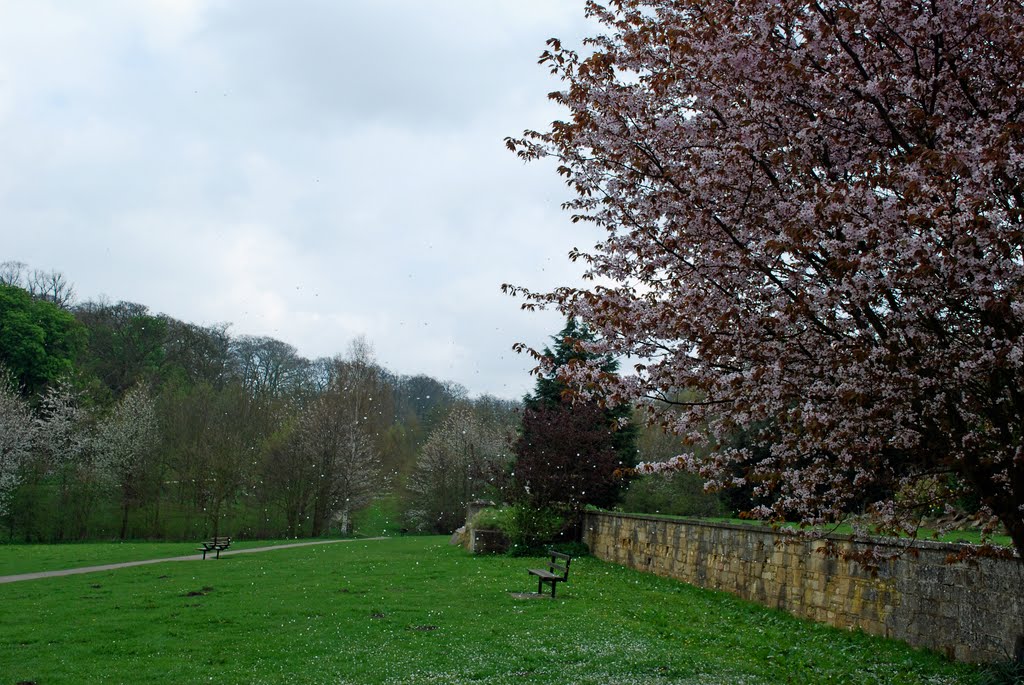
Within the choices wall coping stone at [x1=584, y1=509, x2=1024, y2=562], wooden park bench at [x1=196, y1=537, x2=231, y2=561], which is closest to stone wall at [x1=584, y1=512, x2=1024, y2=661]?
wall coping stone at [x1=584, y1=509, x2=1024, y2=562]

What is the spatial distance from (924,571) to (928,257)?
5.53m

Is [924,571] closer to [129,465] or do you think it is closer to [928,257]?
[928,257]

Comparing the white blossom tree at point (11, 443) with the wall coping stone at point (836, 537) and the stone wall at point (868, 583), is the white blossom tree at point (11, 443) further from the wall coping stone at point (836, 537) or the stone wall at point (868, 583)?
the stone wall at point (868, 583)

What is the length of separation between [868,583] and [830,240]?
20.5ft

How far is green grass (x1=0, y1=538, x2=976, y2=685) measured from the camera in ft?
22.6

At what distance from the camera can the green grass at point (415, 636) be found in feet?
22.6

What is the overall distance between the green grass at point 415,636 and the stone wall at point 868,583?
11.5 inches

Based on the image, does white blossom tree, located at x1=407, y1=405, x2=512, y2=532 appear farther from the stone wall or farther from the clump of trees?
the stone wall

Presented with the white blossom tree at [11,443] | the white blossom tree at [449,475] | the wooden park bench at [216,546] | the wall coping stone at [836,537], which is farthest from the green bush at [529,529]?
the white blossom tree at [11,443]

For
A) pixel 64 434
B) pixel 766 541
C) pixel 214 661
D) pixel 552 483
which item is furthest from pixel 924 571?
pixel 64 434

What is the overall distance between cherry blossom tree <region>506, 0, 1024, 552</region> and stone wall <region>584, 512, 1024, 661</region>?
1.10 m

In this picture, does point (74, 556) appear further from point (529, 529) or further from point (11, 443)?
point (529, 529)

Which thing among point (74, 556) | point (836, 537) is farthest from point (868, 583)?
point (74, 556)

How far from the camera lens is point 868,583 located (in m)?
9.19
